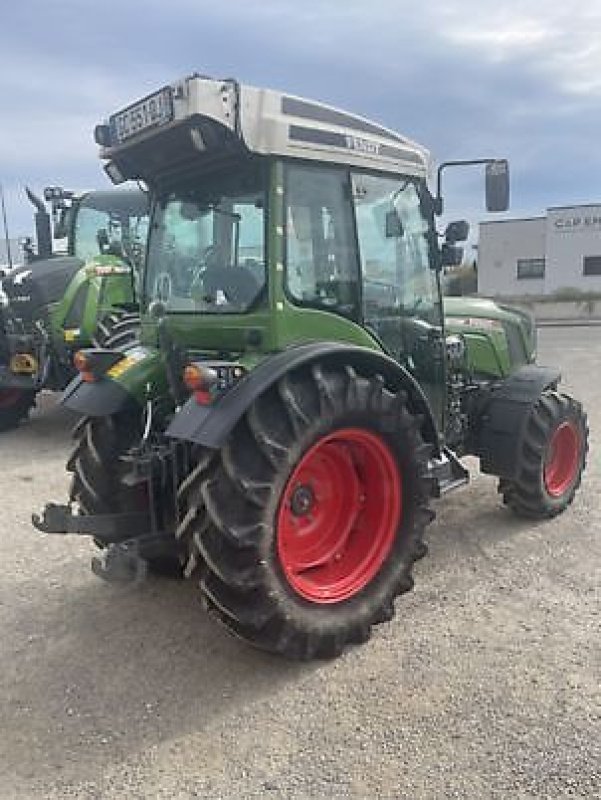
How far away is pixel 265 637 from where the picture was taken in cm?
307

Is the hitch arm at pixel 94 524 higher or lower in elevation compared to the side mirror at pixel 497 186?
lower

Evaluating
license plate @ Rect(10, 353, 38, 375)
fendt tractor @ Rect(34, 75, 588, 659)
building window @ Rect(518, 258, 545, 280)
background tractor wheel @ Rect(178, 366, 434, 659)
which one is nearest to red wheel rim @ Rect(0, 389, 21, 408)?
license plate @ Rect(10, 353, 38, 375)

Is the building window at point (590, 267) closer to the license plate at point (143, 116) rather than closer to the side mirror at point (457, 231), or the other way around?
the side mirror at point (457, 231)

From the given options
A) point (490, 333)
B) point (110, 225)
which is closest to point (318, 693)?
point (490, 333)

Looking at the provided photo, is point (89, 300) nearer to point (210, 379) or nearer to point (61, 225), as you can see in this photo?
point (61, 225)

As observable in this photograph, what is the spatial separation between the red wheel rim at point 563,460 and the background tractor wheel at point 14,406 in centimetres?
575

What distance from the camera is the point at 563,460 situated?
5.05m

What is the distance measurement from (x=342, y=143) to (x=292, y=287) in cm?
76

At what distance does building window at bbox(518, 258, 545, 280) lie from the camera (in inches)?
1355

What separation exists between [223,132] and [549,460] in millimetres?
3043

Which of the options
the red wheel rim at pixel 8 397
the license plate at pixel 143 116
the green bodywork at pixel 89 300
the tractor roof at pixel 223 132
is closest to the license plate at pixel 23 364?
the green bodywork at pixel 89 300

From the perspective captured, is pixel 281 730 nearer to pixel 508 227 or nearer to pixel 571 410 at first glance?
pixel 571 410

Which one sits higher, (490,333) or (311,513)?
(490,333)

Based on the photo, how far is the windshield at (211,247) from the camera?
133 inches
